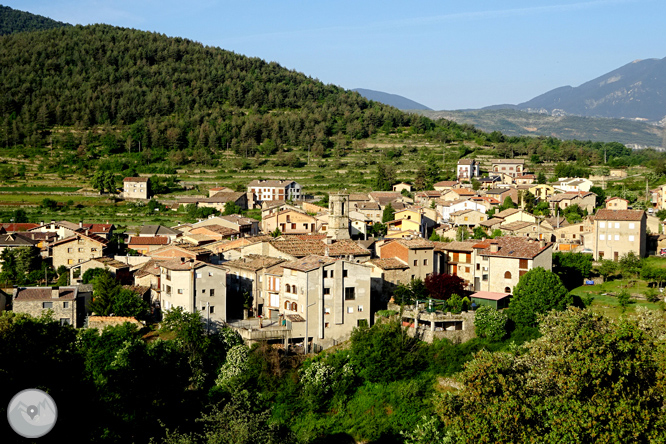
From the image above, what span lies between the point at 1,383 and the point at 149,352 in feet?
20.8

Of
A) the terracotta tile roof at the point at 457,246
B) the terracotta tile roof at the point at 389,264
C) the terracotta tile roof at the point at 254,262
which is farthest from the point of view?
the terracotta tile roof at the point at 457,246

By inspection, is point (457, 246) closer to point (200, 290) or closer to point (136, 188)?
point (200, 290)

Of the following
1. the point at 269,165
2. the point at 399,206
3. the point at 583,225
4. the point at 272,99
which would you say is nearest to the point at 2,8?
the point at 272,99

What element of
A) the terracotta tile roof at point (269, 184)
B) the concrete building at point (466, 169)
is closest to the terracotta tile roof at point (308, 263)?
the terracotta tile roof at point (269, 184)

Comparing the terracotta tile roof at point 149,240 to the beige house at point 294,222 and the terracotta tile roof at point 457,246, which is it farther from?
the terracotta tile roof at point 457,246

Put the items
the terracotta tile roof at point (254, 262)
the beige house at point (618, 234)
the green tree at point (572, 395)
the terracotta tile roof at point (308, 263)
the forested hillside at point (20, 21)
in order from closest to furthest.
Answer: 1. the green tree at point (572, 395)
2. the terracotta tile roof at point (308, 263)
3. the terracotta tile roof at point (254, 262)
4. the beige house at point (618, 234)
5. the forested hillside at point (20, 21)

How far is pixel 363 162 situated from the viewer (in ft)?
255

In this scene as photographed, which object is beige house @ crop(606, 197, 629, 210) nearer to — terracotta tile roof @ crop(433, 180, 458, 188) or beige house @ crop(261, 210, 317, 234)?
terracotta tile roof @ crop(433, 180, 458, 188)

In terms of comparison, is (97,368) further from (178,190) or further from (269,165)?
(269,165)

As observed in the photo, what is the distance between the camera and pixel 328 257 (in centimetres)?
2847

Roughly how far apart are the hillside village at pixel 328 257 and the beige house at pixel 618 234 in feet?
0.17

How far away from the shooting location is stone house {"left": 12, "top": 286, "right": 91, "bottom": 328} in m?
28.5

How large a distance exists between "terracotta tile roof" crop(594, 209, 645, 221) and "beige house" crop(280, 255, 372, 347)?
16034 mm

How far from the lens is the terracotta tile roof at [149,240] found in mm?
40050
